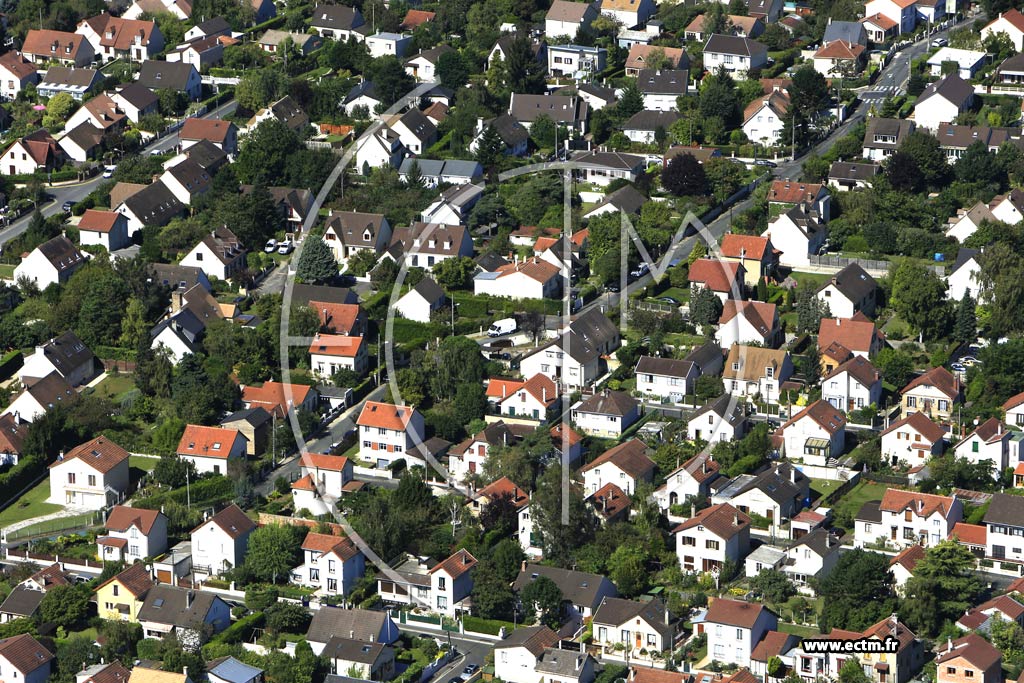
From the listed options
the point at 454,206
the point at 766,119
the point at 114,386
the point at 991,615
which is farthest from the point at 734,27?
the point at 991,615

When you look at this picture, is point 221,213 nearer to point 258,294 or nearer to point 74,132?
point 258,294

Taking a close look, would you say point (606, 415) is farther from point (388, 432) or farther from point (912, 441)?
point (912, 441)

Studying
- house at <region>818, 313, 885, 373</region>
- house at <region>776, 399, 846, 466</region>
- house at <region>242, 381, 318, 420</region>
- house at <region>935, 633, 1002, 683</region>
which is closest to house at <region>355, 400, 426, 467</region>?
house at <region>242, 381, 318, 420</region>

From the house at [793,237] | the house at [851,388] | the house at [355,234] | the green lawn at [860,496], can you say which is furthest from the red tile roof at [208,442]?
the house at [793,237]

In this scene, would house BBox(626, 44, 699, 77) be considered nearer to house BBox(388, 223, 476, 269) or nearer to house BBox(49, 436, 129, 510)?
house BBox(388, 223, 476, 269)

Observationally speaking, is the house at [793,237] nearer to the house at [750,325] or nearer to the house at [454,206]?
the house at [750,325]
